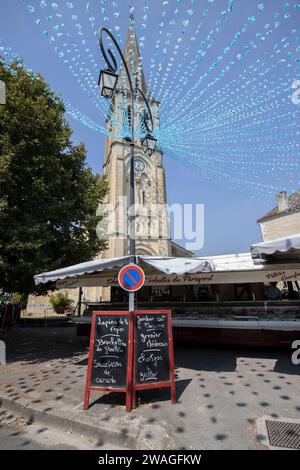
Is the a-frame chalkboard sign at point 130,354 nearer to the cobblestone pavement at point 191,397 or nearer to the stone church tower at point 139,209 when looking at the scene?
the cobblestone pavement at point 191,397

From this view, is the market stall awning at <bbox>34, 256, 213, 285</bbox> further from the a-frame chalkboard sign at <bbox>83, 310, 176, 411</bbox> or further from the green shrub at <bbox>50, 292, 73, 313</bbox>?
the green shrub at <bbox>50, 292, 73, 313</bbox>

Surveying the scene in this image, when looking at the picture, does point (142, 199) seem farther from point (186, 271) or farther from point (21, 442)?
point (21, 442)

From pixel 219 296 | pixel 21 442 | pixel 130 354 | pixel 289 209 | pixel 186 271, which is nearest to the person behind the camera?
pixel 21 442

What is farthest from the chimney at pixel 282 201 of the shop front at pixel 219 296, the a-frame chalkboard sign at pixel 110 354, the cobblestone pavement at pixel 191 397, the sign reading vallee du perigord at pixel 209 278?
the a-frame chalkboard sign at pixel 110 354

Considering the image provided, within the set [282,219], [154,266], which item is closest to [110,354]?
[154,266]

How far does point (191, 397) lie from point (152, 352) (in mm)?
1005

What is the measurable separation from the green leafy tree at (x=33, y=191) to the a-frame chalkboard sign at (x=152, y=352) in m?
4.48

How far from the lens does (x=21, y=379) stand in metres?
5.65

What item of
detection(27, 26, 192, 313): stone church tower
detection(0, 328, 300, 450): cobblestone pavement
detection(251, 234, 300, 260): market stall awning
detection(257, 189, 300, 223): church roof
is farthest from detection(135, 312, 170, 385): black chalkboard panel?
detection(257, 189, 300, 223): church roof

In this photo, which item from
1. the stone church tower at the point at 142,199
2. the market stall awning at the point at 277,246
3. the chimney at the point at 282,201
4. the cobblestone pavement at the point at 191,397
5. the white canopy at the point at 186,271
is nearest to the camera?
the cobblestone pavement at the point at 191,397

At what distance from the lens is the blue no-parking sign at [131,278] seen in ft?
15.3

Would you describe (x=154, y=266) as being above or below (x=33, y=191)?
below

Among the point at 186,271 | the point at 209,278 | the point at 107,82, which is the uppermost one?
the point at 107,82

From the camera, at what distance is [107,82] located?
18.3 ft
